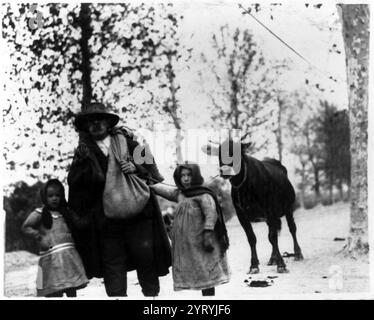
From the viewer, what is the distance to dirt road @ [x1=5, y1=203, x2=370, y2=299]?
210 inches

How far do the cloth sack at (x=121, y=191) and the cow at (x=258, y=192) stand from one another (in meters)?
0.98

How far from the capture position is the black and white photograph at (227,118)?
5426 millimetres

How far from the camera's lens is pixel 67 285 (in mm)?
4832

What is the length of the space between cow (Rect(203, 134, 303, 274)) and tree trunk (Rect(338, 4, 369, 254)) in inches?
25.7

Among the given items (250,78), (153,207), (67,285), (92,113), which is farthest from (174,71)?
(67,285)

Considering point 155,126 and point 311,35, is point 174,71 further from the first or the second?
point 311,35

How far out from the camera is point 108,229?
183 inches

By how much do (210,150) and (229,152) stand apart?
198 millimetres

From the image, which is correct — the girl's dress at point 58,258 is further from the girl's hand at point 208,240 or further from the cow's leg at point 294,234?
the cow's leg at point 294,234

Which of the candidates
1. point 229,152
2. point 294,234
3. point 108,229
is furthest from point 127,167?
point 294,234

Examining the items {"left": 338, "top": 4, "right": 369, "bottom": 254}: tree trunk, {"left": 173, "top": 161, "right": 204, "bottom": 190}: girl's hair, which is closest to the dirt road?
{"left": 338, "top": 4, "right": 369, "bottom": 254}: tree trunk

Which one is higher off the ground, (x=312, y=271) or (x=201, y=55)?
(x=201, y=55)

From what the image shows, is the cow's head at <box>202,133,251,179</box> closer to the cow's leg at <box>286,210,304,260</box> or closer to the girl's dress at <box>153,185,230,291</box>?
the girl's dress at <box>153,185,230,291</box>

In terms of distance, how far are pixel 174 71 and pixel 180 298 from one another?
2.40 metres
